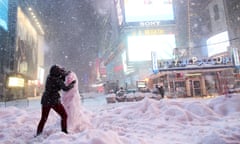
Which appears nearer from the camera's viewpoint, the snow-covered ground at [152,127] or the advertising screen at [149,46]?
the snow-covered ground at [152,127]

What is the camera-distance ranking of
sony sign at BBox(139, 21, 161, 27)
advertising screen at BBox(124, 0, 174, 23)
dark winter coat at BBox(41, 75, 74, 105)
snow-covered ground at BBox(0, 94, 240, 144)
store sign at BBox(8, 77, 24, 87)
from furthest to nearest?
1. sony sign at BBox(139, 21, 161, 27)
2. advertising screen at BBox(124, 0, 174, 23)
3. store sign at BBox(8, 77, 24, 87)
4. dark winter coat at BBox(41, 75, 74, 105)
5. snow-covered ground at BBox(0, 94, 240, 144)

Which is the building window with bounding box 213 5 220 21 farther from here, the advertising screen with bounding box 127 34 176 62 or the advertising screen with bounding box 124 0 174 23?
the advertising screen with bounding box 127 34 176 62

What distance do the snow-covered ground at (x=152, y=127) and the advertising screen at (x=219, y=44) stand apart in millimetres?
47883

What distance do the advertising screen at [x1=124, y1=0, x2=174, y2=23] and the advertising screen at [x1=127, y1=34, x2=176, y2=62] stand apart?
5661 millimetres

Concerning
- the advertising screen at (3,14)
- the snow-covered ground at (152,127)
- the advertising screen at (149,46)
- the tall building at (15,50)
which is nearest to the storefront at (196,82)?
the snow-covered ground at (152,127)

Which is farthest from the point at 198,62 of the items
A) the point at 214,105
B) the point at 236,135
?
the point at 236,135

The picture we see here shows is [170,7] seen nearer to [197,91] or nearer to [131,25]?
[131,25]

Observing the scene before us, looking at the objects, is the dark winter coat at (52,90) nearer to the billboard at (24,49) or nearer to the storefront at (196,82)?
the storefront at (196,82)

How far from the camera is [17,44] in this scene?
39.6 meters

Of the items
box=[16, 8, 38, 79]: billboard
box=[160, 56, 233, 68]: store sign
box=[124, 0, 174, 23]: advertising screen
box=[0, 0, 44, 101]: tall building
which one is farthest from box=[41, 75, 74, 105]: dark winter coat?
box=[124, 0, 174, 23]: advertising screen

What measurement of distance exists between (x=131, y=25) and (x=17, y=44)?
30.0m

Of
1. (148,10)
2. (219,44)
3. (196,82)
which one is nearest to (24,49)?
(148,10)

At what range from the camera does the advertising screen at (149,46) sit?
168ft

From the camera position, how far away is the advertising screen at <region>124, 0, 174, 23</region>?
173 feet
